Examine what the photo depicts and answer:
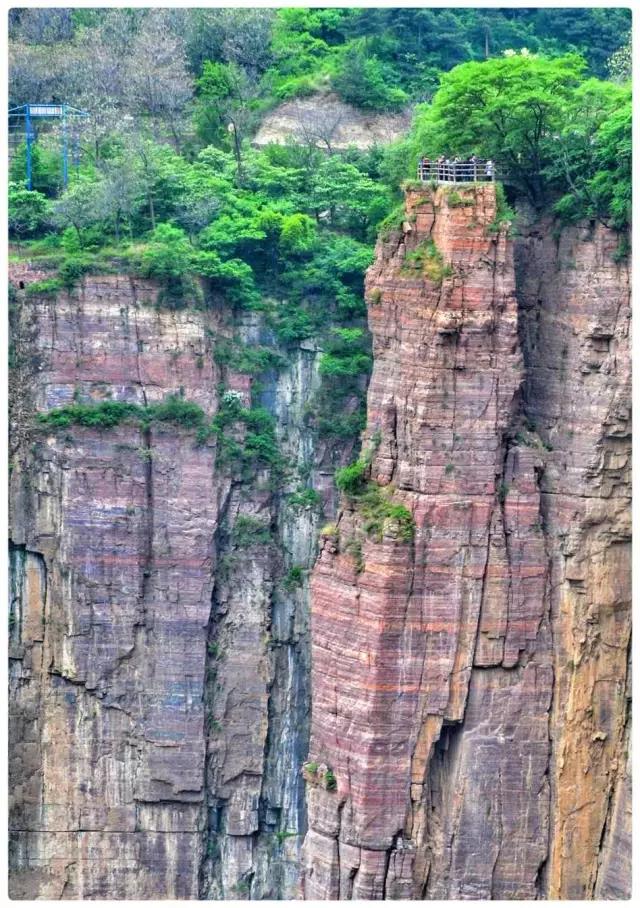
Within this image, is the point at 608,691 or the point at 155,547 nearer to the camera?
the point at 608,691

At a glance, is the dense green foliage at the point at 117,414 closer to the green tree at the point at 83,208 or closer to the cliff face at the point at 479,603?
the green tree at the point at 83,208

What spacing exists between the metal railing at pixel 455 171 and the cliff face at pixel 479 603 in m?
0.61

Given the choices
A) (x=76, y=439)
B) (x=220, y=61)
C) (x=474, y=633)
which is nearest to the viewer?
(x=474, y=633)

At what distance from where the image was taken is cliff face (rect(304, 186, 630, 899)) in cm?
5238

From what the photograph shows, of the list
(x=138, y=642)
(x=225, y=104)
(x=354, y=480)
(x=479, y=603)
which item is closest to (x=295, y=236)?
(x=225, y=104)

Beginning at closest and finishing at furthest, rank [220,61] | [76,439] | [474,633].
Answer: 1. [474,633]
2. [76,439]
3. [220,61]

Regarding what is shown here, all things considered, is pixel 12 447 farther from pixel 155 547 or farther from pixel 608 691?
pixel 608 691

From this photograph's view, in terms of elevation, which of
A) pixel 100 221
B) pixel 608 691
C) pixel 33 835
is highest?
pixel 100 221

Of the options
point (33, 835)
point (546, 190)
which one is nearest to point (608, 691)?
point (546, 190)

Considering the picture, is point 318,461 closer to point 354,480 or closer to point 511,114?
point 354,480

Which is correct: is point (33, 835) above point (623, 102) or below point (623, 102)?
below

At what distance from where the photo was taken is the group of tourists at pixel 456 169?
53.1 meters

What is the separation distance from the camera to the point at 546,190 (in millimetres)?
54281

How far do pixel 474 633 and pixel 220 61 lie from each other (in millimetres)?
20553
